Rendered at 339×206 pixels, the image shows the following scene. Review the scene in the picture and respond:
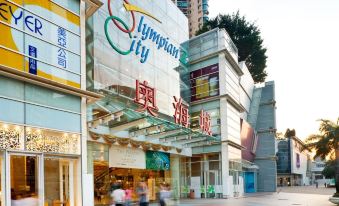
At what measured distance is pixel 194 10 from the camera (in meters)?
130

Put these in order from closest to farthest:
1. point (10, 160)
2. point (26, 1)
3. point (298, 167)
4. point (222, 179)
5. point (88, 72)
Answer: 1. point (10, 160)
2. point (26, 1)
3. point (88, 72)
4. point (222, 179)
5. point (298, 167)

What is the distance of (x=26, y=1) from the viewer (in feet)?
50.4

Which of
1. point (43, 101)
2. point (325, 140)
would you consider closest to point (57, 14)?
point (43, 101)

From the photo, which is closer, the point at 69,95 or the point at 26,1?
the point at 26,1

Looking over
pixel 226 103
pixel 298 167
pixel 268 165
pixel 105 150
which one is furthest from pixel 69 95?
pixel 298 167

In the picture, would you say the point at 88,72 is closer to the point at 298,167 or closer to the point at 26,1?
the point at 26,1

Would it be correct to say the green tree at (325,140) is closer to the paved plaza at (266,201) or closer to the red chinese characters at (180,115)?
the paved plaza at (266,201)

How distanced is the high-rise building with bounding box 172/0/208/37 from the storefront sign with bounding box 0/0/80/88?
113253 millimetres

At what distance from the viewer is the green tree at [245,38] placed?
57.4m

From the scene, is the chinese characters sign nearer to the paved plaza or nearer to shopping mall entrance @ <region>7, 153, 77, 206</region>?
shopping mall entrance @ <region>7, 153, 77, 206</region>

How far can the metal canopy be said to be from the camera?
2112cm

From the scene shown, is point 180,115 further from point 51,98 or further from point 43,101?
point 43,101

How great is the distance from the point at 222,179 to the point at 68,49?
20022 mm

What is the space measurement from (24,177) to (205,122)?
61.5ft
